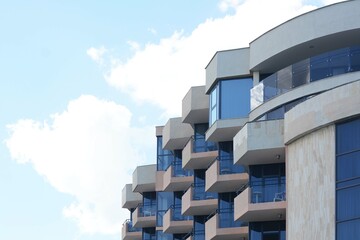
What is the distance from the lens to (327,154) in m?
44.0

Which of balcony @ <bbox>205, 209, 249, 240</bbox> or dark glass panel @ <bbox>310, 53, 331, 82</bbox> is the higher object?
dark glass panel @ <bbox>310, 53, 331, 82</bbox>

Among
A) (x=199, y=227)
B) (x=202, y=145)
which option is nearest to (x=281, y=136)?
(x=202, y=145)

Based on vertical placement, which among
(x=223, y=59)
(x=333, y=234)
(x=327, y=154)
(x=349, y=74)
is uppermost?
(x=223, y=59)

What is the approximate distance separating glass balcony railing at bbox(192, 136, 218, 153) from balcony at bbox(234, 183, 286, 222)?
37.0 feet

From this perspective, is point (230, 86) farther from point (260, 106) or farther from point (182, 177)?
point (182, 177)

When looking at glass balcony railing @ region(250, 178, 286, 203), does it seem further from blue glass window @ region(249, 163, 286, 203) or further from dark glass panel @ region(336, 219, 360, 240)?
dark glass panel @ region(336, 219, 360, 240)

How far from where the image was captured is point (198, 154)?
64.1 m

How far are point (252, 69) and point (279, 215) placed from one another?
25.7 feet

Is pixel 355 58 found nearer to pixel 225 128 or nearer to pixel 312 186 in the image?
pixel 312 186

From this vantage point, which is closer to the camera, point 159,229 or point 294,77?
point 294,77

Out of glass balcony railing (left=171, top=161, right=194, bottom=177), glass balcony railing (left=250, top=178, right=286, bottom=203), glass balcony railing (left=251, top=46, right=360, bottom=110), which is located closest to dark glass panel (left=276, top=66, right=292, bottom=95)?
glass balcony railing (left=251, top=46, right=360, bottom=110)

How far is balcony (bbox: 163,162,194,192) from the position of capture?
230 ft

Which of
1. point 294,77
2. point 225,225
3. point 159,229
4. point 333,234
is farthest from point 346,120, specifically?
point 159,229

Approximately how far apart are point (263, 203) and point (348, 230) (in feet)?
30.0
